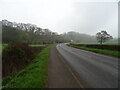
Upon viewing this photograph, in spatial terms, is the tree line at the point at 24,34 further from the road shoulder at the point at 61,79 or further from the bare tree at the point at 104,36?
the bare tree at the point at 104,36

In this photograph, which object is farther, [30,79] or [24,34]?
[24,34]

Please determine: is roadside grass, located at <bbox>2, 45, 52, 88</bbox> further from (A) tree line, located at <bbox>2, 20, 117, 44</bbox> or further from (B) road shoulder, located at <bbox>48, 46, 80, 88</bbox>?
(A) tree line, located at <bbox>2, 20, 117, 44</bbox>

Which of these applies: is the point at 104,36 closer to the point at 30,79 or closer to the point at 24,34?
the point at 24,34

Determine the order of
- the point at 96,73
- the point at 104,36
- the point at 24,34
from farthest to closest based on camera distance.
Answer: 1. the point at 104,36
2. the point at 24,34
3. the point at 96,73

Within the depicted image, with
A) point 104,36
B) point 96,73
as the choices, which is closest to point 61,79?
point 96,73

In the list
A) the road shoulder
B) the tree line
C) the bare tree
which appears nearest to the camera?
the road shoulder

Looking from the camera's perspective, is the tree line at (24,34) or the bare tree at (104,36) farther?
the bare tree at (104,36)

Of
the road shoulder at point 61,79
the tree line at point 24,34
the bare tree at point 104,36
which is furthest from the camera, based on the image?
the bare tree at point 104,36

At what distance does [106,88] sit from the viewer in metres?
3.66

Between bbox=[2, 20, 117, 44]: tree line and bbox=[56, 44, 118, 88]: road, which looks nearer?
bbox=[56, 44, 118, 88]: road

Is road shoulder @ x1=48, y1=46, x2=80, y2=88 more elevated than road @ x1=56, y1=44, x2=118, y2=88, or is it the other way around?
road @ x1=56, y1=44, x2=118, y2=88

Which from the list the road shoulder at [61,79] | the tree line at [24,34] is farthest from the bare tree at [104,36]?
the road shoulder at [61,79]

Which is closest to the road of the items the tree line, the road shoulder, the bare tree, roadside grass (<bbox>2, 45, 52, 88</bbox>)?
the road shoulder

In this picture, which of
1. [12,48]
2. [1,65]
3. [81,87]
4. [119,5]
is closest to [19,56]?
[12,48]
